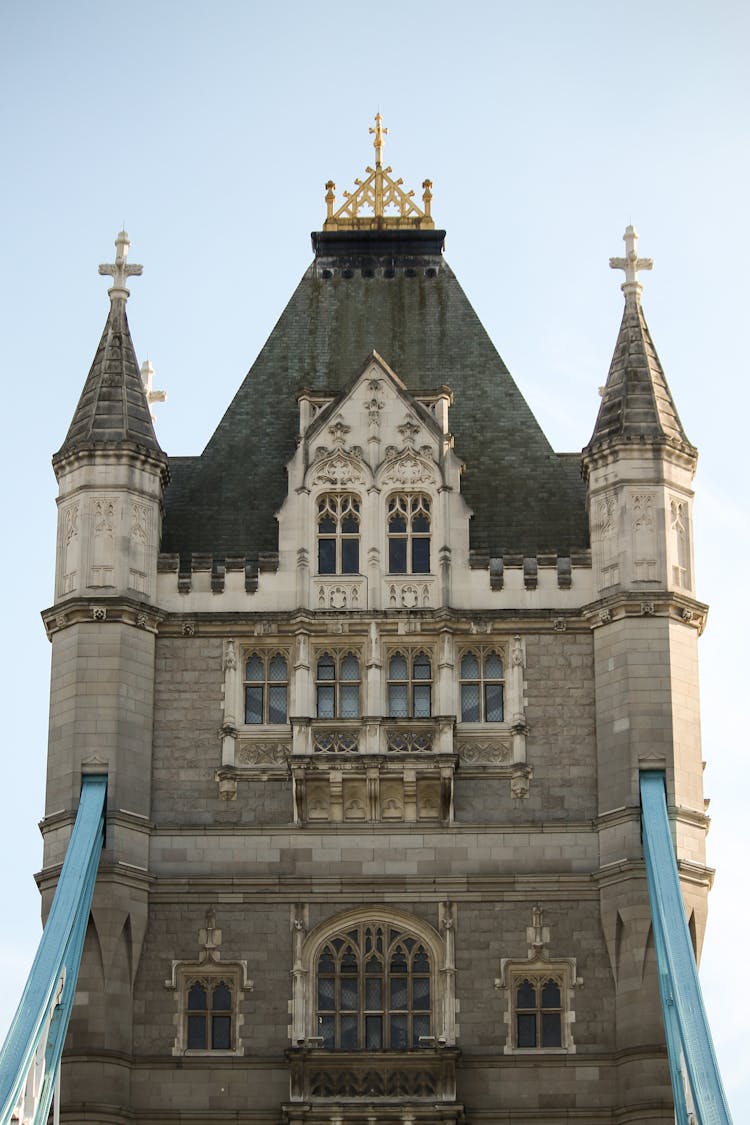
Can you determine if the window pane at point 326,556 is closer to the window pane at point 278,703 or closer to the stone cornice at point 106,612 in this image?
the window pane at point 278,703

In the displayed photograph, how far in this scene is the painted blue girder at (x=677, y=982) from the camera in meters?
36.1

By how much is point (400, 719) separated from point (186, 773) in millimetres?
3497

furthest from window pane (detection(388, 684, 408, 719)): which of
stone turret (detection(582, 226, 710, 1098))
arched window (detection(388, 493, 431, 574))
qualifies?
stone turret (detection(582, 226, 710, 1098))

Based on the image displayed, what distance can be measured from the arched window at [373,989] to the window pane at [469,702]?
12.1 ft

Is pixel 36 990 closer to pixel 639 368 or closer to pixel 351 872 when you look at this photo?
pixel 351 872

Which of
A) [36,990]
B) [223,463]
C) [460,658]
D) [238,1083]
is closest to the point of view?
[36,990]

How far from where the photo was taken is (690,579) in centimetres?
4412

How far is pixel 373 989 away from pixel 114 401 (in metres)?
10.9

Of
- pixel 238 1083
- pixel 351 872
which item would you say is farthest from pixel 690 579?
pixel 238 1083

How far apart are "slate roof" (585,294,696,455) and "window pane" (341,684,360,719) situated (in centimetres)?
561

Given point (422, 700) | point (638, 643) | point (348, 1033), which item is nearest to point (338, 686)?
point (422, 700)

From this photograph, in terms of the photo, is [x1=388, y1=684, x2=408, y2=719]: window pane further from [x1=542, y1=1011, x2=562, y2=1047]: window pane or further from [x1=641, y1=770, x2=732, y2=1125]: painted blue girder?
[x1=542, y1=1011, x2=562, y2=1047]: window pane

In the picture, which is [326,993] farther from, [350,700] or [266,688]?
[266,688]

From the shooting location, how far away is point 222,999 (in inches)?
1644
